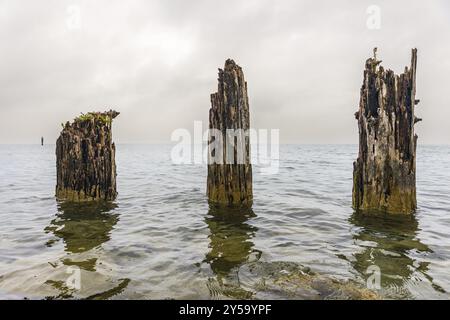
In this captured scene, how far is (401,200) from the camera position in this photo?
1172cm

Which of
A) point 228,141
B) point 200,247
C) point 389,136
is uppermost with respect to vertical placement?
point 389,136

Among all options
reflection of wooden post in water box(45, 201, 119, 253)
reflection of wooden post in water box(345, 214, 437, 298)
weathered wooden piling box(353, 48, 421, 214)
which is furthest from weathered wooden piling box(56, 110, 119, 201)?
weathered wooden piling box(353, 48, 421, 214)

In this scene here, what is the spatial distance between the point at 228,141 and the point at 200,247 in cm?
501

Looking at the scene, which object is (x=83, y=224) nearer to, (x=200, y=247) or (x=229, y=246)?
(x=200, y=247)

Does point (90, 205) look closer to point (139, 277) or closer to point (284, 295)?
point (139, 277)

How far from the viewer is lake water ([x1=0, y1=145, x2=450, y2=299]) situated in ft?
21.5

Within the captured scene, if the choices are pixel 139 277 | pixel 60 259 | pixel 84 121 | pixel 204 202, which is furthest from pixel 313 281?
pixel 84 121

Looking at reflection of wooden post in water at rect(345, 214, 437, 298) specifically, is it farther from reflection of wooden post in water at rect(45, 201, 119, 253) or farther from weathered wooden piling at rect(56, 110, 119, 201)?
weathered wooden piling at rect(56, 110, 119, 201)

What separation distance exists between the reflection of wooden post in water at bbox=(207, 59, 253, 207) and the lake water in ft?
3.37

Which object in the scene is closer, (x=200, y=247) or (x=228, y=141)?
(x=200, y=247)

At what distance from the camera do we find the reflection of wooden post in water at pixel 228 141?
507 inches

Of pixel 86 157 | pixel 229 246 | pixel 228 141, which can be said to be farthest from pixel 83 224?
pixel 228 141

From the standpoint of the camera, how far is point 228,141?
42.5 ft

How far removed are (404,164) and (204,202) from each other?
8.12 metres
